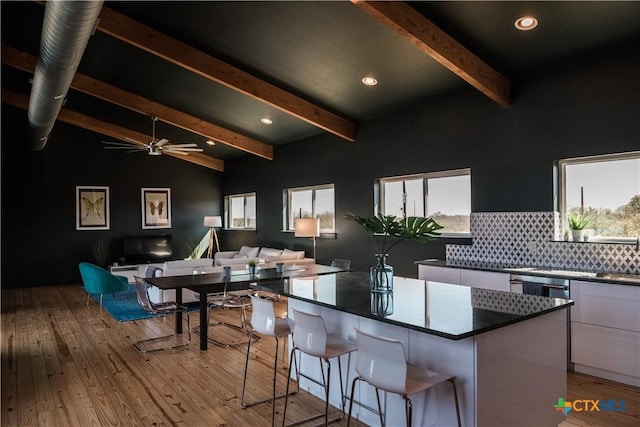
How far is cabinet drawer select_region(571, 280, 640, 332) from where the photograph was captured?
3.29 meters

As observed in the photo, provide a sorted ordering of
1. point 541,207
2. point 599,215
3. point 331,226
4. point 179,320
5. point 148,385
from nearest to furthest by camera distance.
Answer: point 148,385
point 599,215
point 541,207
point 179,320
point 331,226

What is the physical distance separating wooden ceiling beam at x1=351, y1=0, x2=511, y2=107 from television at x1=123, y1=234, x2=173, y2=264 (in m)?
8.26

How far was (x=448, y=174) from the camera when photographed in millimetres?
5578

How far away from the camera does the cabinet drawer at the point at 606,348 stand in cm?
333

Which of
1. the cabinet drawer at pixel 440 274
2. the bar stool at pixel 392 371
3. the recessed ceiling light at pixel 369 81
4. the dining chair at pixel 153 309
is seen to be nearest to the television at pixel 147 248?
the dining chair at pixel 153 309

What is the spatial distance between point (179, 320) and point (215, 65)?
335cm

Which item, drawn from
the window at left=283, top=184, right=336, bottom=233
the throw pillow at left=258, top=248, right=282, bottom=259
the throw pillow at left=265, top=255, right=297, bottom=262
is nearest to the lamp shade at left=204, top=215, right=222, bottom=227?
the throw pillow at left=258, top=248, right=282, bottom=259

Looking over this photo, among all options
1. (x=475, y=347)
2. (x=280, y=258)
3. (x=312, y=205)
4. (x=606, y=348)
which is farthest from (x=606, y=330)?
(x=312, y=205)

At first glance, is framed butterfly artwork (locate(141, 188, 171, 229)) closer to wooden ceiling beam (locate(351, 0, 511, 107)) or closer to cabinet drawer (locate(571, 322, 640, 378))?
wooden ceiling beam (locate(351, 0, 511, 107))

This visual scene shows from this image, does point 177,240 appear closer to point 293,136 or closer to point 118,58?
point 293,136

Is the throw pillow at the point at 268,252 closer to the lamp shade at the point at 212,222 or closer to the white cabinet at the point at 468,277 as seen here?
the lamp shade at the point at 212,222

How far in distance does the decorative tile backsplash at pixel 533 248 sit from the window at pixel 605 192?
0.25 metres

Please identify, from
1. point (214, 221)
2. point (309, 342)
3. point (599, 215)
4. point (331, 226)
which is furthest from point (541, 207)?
point (214, 221)

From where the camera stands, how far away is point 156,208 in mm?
10453
